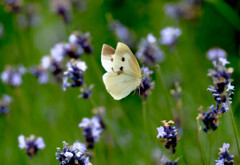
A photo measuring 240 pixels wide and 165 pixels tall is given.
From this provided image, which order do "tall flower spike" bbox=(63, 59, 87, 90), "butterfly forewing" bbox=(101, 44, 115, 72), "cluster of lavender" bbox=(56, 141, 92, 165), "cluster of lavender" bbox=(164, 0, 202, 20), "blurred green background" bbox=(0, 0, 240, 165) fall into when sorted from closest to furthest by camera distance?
"cluster of lavender" bbox=(56, 141, 92, 165) < "tall flower spike" bbox=(63, 59, 87, 90) < "butterfly forewing" bbox=(101, 44, 115, 72) < "blurred green background" bbox=(0, 0, 240, 165) < "cluster of lavender" bbox=(164, 0, 202, 20)

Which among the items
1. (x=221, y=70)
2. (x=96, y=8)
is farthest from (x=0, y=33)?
(x=221, y=70)

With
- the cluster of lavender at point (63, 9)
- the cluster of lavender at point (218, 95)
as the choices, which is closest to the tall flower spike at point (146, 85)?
the cluster of lavender at point (218, 95)

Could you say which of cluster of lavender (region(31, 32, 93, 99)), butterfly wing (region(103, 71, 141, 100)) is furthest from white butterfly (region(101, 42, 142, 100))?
cluster of lavender (region(31, 32, 93, 99))

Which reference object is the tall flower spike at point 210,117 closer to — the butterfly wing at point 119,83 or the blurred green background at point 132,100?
the blurred green background at point 132,100

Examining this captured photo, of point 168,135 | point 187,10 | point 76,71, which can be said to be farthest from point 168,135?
point 187,10

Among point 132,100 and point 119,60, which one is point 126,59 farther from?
point 132,100

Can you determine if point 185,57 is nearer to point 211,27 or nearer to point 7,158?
point 211,27

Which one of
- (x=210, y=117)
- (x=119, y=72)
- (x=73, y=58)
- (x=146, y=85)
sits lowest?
(x=210, y=117)

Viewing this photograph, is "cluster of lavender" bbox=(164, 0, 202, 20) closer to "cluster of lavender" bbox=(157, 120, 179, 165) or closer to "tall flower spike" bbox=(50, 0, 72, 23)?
"tall flower spike" bbox=(50, 0, 72, 23)
